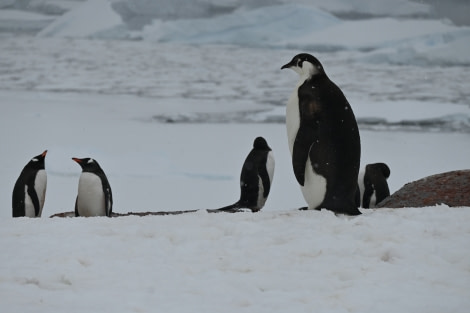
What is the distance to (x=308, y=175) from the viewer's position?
415 centimetres

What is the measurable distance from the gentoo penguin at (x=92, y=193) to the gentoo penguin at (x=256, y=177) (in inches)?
52.0

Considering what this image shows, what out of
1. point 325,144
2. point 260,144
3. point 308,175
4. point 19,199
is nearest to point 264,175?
point 260,144

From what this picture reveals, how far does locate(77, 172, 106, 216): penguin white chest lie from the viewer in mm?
5734

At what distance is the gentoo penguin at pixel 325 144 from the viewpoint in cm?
404

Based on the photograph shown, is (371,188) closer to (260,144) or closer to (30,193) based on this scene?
(260,144)

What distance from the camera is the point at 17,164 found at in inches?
558

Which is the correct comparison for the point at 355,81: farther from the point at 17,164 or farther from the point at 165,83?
the point at 17,164

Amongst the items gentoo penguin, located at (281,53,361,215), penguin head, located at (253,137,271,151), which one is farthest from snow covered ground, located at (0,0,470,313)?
penguin head, located at (253,137,271,151)

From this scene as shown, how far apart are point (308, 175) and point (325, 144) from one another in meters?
0.22

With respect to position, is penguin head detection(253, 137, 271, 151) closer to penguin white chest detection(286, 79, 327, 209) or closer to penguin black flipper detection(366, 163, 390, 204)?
penguin black flipper detection(366, 163, 390, 204)

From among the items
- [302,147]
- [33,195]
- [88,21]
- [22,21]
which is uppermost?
[22,21]

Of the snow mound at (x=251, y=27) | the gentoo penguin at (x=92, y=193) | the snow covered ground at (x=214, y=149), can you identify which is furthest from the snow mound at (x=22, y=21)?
the gentoo penguin at (x=92, y=193)

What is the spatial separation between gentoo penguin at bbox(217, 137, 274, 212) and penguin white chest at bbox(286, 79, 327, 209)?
253cm

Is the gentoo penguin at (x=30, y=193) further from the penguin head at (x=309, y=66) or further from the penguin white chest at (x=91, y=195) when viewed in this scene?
the penguin head at (x=309, y=66)
